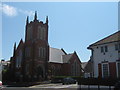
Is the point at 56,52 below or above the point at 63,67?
above

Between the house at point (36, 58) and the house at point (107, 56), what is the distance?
89.5ft

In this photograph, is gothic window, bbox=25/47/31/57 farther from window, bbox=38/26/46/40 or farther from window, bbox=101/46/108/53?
window, bbox=101/46/108/53

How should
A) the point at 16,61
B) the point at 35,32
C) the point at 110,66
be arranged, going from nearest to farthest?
the point at 110,66, the point at 35,32, the point at 16,61

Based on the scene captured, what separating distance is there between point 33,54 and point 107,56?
31145 mm

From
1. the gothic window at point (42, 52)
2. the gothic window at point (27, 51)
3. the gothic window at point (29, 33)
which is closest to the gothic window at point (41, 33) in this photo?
the gothic window at point (29, 33)

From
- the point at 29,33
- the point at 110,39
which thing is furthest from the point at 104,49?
the point at 29,33

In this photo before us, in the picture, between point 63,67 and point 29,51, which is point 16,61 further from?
point 63,67

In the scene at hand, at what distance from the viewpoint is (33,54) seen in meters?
56.2

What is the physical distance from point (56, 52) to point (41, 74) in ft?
39.3

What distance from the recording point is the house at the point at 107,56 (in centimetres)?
2718

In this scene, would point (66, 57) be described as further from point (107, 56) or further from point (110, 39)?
point (107, 56)

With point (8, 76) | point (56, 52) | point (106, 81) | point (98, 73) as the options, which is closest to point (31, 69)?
point (8, 76)

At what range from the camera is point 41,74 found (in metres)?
55.9

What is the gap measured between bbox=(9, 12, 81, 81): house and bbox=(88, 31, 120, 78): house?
27282 millimetres
